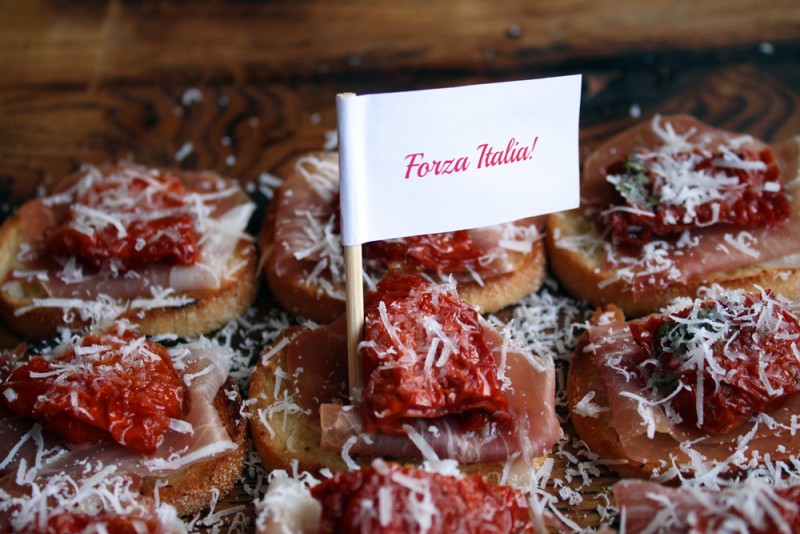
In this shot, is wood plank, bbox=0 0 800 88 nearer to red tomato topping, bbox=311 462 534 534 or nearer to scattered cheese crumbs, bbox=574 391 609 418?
scattered cheese crumbs, bbox=574 391 609 418

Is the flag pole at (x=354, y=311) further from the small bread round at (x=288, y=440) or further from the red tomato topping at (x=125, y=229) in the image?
the red tomato topping at (x=125, y=229)

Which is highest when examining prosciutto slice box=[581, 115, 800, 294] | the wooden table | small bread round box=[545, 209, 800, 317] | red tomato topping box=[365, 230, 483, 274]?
the wooden table

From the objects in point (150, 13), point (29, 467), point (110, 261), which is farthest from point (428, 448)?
point (150, 13)

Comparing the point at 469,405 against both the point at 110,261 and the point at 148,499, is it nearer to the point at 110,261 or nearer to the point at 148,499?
the point at 148,499

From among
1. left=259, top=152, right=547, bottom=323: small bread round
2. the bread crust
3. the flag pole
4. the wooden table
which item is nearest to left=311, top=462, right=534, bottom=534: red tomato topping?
the flag pole

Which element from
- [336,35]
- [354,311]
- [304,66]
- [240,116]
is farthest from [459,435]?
[336,35]
